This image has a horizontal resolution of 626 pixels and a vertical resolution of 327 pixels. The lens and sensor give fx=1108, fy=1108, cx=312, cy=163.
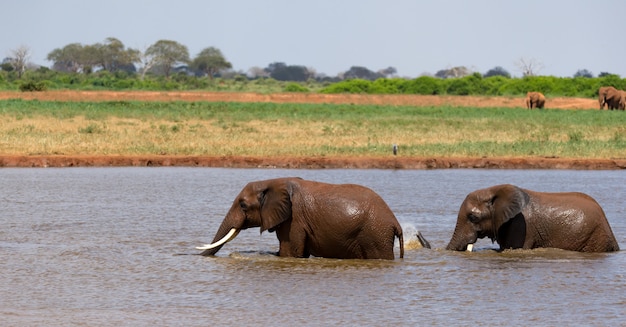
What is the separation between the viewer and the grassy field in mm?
28853

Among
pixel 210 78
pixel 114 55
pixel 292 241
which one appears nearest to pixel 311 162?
pixel 292 241

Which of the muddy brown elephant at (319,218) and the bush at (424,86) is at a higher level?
the muddy brown elephant at (319,218)

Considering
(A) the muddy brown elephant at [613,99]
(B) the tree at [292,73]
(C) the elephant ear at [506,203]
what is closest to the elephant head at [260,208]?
(C) the elephant ear at [506,203]

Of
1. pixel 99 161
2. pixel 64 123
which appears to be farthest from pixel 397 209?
pixel 64 123

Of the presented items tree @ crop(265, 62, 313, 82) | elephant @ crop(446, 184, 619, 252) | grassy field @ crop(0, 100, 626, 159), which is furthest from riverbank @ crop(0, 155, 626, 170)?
tree @ crop(265, 62, 313, 82)

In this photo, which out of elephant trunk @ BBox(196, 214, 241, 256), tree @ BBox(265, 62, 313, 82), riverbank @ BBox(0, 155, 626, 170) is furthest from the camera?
tree @ BBox(265, 62, 313, 82)

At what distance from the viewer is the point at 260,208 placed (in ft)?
39.5

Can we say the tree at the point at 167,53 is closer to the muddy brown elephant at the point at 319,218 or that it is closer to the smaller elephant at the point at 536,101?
the smaller elephant at the point at 536,101

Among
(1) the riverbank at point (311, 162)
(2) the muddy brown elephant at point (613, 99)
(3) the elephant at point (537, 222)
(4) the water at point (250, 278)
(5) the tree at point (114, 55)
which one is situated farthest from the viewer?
(5) the tree at point (114, 55)

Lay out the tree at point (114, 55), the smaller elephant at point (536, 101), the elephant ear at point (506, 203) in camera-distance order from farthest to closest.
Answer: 1. the tree at point (114, 55)
2. the smaller elephant at point (536, 101)
3. the elephant ear at point (506, 203)

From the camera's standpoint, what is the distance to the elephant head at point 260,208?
1183 centimetres

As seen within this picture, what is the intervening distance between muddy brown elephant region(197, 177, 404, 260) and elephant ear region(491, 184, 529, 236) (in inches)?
51.8

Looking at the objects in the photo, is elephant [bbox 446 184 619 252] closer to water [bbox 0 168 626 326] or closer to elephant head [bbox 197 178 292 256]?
water [bbox 0 168 626 326]

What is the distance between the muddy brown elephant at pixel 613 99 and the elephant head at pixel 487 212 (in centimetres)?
3949
